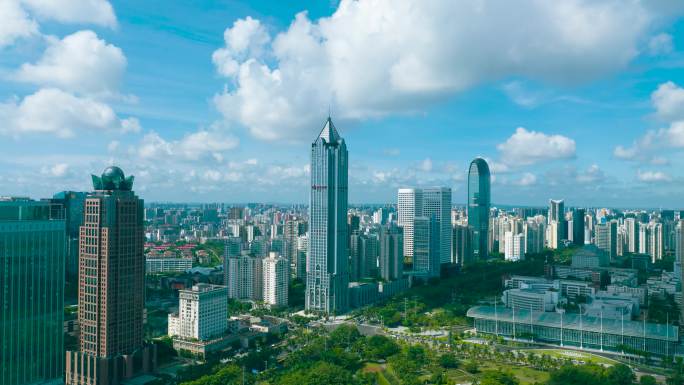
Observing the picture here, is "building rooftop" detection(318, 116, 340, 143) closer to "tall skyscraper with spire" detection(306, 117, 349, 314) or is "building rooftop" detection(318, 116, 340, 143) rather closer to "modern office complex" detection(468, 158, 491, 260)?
"tall skyscraper with spire" detection(306, 117, 349, 314)

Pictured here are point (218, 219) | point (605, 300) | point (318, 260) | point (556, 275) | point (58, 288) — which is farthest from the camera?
point (218, 219)

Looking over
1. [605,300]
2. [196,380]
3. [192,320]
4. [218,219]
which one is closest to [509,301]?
[605,300]

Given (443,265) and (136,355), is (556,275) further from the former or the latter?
(136,355)

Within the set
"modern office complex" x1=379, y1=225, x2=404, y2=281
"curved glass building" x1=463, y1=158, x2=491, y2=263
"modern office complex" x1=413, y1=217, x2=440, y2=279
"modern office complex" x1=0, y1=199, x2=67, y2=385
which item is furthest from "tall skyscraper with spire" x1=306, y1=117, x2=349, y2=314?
"curved glass building" x1=463, y1=158, x2=491, y2=263

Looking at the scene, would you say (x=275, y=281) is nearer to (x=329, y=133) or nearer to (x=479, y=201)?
(x=329, y=133)

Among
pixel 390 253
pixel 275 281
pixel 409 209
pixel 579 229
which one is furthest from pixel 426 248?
pixel 579 229

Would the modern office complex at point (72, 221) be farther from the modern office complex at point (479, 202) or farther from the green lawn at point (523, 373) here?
the modern office complex at point (479, 202)
